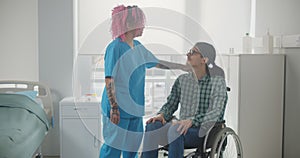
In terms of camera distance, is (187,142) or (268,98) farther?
(268,98)

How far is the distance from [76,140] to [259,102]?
1594 mm

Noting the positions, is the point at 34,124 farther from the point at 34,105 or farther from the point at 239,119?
the point at 239,119

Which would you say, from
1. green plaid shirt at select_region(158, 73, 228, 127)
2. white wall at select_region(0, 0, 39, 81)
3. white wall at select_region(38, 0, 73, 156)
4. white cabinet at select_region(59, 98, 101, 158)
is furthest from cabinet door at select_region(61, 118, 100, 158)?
green plaid shirt at select_region(158, 73, 228, 127)

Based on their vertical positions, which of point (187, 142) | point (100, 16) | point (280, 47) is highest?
point (100, 16)

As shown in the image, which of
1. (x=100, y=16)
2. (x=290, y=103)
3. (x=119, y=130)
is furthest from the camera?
(x=100, y=16)

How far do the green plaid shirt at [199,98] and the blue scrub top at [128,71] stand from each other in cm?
19

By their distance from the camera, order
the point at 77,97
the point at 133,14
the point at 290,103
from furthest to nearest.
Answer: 1. the point at 290,103
2. the point at 77,97
3. the point at 133,14

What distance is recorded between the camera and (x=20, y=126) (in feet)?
9.11

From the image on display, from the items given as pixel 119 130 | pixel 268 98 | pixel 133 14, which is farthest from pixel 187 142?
pixel 268 98

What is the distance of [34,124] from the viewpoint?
9.86ft

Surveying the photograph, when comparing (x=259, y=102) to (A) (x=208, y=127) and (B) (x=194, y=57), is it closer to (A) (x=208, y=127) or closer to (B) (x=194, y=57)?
(A) (x=208, y=127)

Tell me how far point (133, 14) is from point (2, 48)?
89.3 inches

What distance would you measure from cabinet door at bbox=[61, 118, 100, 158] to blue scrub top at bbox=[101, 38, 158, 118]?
1192mm

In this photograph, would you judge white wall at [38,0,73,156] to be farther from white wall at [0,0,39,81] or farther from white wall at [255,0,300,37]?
white wall at [255,0,300,37]
